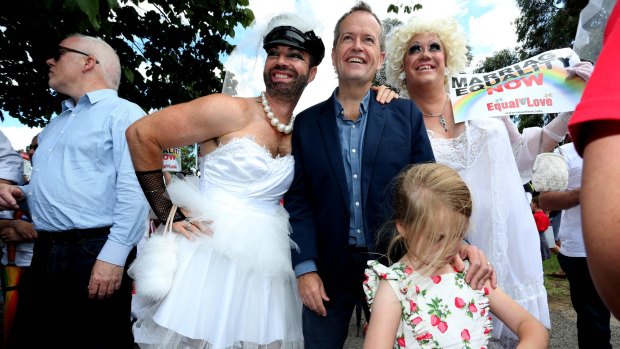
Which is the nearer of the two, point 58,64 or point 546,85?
point 546,85

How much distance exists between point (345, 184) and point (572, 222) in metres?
2.64

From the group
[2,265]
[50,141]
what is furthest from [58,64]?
[2,265]

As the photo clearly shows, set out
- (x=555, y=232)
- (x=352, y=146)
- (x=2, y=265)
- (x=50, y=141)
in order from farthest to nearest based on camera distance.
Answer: (x=555, y=232)
(x=2, y=265)
(x=50, y=141)
(x=352, y=146)

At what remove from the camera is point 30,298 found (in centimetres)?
264

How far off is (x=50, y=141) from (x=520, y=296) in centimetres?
286

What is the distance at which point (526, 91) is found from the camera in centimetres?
225

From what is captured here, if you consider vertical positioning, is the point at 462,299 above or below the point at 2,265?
above

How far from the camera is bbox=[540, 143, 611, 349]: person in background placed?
10.6 feet

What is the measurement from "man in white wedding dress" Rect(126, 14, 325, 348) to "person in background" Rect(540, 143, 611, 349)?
2234mm

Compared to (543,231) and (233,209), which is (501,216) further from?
(543,231)

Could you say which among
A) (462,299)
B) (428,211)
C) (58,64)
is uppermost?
(58,64)

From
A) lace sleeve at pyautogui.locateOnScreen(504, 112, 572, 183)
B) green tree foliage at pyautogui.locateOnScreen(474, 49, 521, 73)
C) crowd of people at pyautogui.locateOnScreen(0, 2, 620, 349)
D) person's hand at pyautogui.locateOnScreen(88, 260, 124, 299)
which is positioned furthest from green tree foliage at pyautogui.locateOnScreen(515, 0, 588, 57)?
person's hand at pyautogui.locateOnScreen(88, 260, 124, 299)

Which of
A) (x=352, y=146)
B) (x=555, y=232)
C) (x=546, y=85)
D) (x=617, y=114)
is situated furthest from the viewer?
(x=555, y=232)

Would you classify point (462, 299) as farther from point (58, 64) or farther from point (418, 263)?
point (58, 64)
